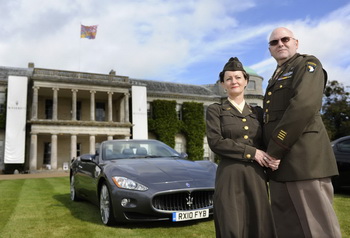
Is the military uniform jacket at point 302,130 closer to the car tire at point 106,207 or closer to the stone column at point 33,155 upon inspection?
the car tire at point 106,207

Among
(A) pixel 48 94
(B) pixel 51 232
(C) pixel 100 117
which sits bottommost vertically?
(B) pixel 51 232

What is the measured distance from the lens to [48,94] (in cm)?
3288

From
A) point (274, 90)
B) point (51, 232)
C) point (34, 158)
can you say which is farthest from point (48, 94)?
point (274, 90)

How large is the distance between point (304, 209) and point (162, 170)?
2955 mm

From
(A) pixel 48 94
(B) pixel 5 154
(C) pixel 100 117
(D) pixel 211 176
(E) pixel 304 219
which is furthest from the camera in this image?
(C) pixel 100 117

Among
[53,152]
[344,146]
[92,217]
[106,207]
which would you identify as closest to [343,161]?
[344,146]

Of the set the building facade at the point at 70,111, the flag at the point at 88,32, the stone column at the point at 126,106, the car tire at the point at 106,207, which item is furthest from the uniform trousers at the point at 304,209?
the flag at the point at 88,32

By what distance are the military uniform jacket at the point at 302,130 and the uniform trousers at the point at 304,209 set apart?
0.28 ft

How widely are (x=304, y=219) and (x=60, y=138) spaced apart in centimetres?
3351

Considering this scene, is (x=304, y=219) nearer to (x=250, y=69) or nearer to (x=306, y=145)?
(x=306, y=145)

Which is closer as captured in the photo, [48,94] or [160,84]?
[48,94]

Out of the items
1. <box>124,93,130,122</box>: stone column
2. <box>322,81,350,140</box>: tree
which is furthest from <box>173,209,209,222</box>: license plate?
A: <box>322,81,350,140</box>: tree

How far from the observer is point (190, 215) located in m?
4.57

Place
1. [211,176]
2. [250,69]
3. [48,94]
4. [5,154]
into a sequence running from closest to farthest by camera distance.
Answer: [211,176] → [5,154] → [48,94] → [250,69]
